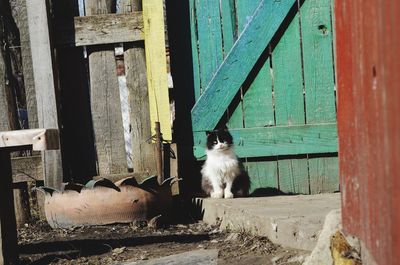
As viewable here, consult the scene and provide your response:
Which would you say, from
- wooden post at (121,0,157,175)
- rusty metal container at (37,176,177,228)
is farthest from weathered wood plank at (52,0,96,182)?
rusty metal container at (37,176,177,228)

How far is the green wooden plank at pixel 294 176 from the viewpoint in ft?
18.6

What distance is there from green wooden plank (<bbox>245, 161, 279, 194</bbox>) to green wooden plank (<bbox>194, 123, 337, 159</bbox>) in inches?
4.0

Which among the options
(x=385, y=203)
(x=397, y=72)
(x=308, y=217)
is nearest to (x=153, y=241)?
(x=308, y=217)

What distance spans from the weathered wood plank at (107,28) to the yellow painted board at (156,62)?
0.29 feet

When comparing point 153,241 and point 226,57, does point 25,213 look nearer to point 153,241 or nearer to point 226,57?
point 153,241

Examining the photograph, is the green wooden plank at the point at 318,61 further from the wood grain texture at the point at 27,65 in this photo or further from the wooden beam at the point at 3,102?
the wooden beam at the point at 3,102

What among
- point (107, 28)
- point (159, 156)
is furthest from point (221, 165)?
point (107, 28)

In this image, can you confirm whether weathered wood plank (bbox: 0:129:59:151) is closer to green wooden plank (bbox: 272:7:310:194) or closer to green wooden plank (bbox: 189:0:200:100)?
green wooden plank (bbox: 189:0:200:100)

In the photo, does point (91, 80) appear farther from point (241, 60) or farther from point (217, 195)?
point (217, 195)

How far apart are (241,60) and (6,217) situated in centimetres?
242

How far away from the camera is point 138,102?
5.67 metres

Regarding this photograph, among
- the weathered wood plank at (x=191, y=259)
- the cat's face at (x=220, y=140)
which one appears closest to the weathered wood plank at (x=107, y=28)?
the cat's face at (x=220, y=140)

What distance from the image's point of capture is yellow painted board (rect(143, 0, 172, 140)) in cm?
550

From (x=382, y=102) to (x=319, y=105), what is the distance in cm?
384
